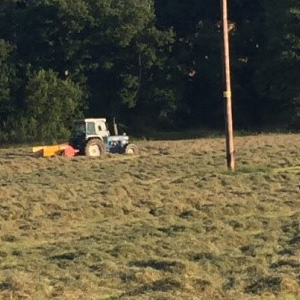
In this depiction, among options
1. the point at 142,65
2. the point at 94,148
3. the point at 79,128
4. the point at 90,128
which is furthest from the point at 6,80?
the point at 94,148

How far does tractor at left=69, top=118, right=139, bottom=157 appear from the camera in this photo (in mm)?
35469

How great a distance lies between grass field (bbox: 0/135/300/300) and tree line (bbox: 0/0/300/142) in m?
24.0

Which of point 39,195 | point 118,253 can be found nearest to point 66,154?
point 39,195

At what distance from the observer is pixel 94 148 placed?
3547 centimetres

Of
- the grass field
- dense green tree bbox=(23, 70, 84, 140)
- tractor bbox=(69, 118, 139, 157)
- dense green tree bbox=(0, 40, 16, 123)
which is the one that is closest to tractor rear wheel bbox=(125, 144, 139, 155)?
tractor bbox=(69, 118, 139, 157)

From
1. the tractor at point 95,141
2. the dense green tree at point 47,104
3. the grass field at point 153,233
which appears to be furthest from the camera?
the dense green tree at point 47,104

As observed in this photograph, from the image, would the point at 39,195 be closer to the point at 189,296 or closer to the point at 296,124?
the point at 189,296

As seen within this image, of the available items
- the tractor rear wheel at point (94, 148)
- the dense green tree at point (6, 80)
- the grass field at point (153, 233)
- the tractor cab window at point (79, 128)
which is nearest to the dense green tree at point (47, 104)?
the dense green tree at point (6, 80)

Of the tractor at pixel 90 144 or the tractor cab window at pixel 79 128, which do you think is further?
the tractor cab window at pixel 79 128

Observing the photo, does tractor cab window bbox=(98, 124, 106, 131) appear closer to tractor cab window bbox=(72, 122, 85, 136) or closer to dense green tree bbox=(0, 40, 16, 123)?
tractor cab window bbox=(72, 122, 85, 136)

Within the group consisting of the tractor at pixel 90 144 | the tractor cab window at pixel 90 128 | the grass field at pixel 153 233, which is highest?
the tractor cab window at pixel 90 128

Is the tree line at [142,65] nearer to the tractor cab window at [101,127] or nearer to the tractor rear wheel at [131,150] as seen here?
the tractor cab window at [101,127]

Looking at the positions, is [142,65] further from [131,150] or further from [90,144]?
[90,144]

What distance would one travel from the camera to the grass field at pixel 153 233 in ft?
31.6
